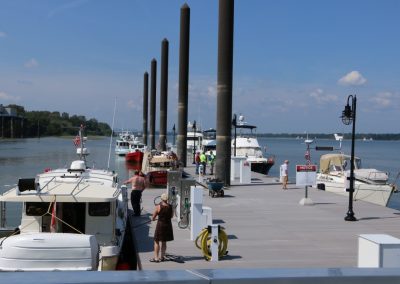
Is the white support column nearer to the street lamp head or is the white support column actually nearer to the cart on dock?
the street lamp head

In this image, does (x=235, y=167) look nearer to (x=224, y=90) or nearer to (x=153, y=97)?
(x=224, y=90)

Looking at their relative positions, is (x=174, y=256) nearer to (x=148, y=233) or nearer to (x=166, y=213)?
(x=166, y=213)

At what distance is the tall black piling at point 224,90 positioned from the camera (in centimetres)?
2650

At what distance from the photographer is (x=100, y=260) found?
10.1 meters

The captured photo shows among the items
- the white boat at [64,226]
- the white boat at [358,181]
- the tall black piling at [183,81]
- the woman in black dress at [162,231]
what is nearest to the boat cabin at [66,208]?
Result: the white boat at [64,226]

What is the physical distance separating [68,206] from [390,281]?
890 cm

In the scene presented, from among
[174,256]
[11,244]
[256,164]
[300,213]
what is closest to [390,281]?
[11,244]

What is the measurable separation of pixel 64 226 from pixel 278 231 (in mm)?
6170

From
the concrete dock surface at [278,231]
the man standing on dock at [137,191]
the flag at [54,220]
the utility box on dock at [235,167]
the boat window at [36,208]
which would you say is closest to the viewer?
the flag at [54,220]

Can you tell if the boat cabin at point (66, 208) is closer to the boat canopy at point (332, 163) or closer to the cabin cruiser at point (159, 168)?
the cabin cruiser at point (159, 168)

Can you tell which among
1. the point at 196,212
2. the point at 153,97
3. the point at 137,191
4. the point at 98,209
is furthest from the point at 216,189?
the point at 153,97

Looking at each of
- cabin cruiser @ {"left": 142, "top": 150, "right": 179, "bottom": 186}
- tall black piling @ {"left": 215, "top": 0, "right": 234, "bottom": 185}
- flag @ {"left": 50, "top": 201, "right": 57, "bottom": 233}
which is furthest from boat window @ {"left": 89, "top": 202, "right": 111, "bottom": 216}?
cabin cruiser @ {"left": 142, "top": 150, "right": 179, "bottom": 186}

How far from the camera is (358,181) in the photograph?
30.5 m

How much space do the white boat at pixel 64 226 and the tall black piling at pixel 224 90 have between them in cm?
1344
